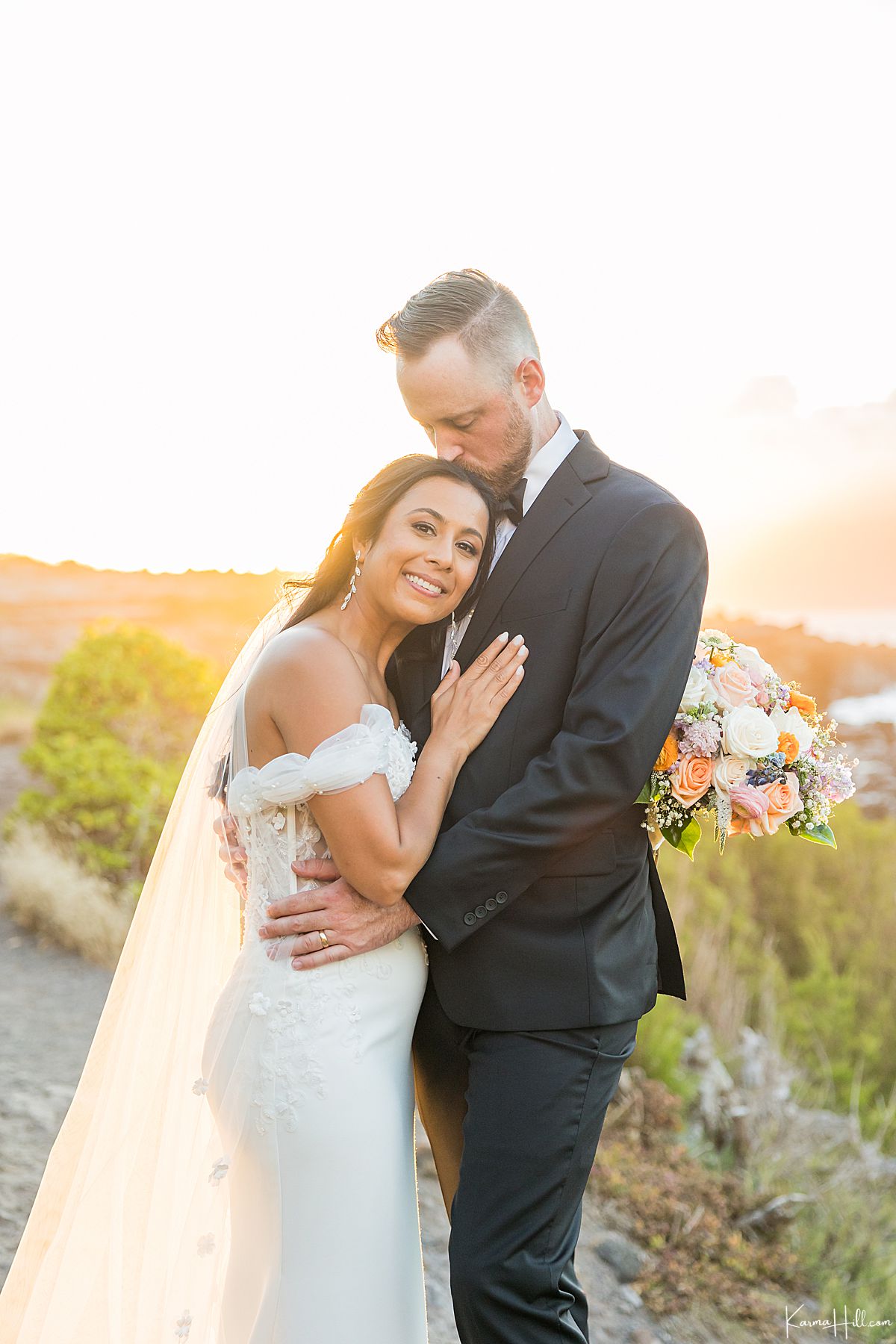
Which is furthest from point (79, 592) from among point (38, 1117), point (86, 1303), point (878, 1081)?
point (86, 1303)

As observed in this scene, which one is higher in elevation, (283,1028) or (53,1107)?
(283,1028)

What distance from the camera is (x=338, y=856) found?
8.63 ft

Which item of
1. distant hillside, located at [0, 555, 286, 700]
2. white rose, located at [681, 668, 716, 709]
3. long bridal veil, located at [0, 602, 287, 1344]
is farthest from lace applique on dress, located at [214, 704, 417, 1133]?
distant hillside, located at [0, 555, 286, 700]

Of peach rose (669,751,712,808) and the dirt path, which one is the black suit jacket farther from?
the dirt path

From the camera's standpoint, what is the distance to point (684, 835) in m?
2.80

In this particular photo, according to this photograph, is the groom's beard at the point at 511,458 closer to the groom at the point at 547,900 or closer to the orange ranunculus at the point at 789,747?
the groom at the point at 547,900

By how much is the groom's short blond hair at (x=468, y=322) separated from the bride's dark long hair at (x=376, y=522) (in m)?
0.34

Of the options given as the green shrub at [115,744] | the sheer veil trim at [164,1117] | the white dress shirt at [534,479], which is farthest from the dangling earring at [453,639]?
the green shrub at [115,744]

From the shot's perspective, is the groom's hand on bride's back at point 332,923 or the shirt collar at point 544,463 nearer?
the groom's hand on bride's back at point 332,923

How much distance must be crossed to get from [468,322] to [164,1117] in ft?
7.71

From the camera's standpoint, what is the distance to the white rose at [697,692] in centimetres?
279

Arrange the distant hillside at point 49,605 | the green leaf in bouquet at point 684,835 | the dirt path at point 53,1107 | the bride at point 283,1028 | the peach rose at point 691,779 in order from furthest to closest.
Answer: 1. the distant hillside at point 49,605
2. the dirt path at point 53,1107
3. the green leaf in bouquet at point 684,835
4. the peach rose at point 691,779
5. the bride at point 283,1028

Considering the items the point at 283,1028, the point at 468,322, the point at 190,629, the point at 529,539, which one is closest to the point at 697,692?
the point at 529,539

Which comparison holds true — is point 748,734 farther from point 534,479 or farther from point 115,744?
point 115,744
